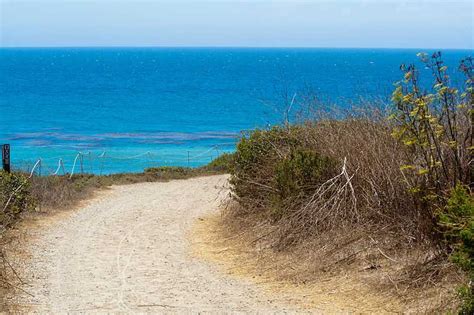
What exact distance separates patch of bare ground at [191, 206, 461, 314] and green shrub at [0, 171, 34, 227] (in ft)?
13.0

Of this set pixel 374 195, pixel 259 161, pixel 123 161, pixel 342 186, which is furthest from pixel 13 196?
pixel 123 161

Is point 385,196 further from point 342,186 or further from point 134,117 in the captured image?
point 134,117

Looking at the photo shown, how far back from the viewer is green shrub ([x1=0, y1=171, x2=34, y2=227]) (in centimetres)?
1532

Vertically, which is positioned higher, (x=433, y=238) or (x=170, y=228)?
(x=433, y=238)

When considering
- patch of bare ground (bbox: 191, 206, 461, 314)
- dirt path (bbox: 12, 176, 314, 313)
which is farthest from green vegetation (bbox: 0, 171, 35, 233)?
patch of bare ground (bbox: 191, 206, 461, 314)

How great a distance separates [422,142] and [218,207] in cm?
943

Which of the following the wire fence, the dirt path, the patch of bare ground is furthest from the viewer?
the wire fence

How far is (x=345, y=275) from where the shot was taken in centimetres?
1113

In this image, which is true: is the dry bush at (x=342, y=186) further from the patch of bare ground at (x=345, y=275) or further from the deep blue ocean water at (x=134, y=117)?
the deep blue ocean water at (x=134, y=117)

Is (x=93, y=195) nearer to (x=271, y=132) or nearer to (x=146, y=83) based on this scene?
(x=271, y=132)

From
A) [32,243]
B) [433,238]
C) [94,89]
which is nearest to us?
[433,238]

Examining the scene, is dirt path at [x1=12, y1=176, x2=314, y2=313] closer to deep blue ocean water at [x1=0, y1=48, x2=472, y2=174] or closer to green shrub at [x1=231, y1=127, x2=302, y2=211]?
green shrub at [x1=231, y1=127, x2=302, y2=211]

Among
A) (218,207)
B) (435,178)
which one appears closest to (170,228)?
(218,207)

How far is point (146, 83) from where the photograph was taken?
11844cm
